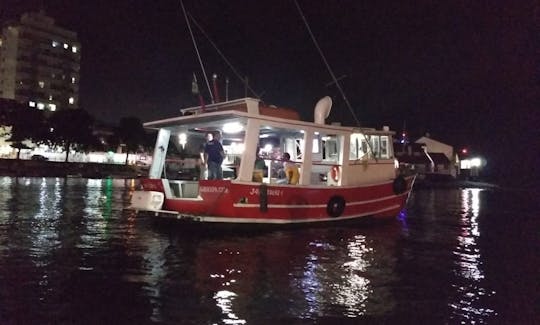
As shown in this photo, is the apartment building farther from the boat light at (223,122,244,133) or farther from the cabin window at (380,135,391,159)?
the cabin window at (380,135,391,159)

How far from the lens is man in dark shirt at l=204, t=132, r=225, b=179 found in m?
14.5

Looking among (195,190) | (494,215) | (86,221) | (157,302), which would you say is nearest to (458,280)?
(157,302)

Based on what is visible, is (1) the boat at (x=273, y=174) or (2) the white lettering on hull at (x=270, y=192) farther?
(2) the white lettering on hull at (x=270, y=192)

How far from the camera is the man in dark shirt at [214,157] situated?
572 inches

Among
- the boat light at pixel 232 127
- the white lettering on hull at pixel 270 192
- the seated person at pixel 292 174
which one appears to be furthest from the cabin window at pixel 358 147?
the boat light at pixel 232 127

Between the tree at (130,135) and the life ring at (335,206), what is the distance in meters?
79.6

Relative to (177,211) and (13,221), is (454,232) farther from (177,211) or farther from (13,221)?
(13,221)

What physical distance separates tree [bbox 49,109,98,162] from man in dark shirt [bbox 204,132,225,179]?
6558cm

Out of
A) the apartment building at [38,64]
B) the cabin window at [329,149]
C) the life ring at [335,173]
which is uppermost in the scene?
the apartment building at [38,64]

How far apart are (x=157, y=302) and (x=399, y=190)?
13038 millimetres

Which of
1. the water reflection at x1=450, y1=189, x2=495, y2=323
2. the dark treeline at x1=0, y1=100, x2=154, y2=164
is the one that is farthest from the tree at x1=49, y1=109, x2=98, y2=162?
the water reflection at x1=450, y1=189, x2=495, y2=323

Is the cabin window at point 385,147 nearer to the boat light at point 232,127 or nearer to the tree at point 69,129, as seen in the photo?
the boat light at point 232,127

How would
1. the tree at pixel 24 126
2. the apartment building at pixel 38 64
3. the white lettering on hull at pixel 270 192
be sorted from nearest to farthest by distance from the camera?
the white lettering on hull at pixel 270 192 → the tree at pixel 24 126 → the apartment building at pixel 38 64

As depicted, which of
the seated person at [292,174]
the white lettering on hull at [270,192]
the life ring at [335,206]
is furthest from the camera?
the life ring at [335,206]
